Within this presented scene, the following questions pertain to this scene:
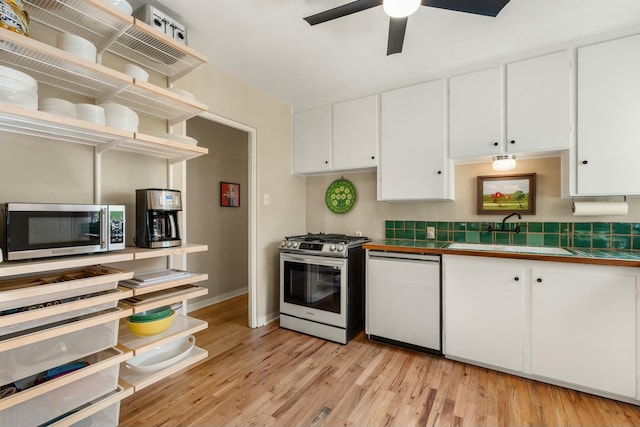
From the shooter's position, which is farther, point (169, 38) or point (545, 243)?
point (545, 243)

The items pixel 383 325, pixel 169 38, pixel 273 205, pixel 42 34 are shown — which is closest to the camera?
pixel 42 34

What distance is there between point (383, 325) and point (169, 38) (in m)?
2.54

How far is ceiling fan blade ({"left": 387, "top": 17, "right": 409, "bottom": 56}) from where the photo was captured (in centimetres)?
150

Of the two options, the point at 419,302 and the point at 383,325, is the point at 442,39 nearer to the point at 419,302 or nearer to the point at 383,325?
the point at 419,302

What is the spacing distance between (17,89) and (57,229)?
562mm

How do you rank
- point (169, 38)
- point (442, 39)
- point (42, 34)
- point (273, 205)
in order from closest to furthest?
1. point (42, 34)
2. point (169, 38)
3. point (442, 39)
4. point (273, 205)

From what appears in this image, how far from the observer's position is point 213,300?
3627 mm

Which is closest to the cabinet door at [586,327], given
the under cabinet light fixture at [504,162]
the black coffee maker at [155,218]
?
the under cabinet light fixture at [504,162]

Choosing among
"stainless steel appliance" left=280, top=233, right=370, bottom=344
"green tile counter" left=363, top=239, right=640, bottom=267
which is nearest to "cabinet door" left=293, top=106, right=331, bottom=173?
"stainless steel appliance" left=280, top=233, right=370, bottom=344

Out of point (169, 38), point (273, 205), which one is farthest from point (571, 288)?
point (169, 38)

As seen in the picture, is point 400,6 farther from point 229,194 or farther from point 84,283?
point 229,194

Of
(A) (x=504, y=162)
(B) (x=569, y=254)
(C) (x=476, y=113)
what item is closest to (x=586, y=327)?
(B) (x=569, y=254)

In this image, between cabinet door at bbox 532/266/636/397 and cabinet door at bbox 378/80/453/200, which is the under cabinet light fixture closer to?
cabinet door at bbox 378/80/453/200

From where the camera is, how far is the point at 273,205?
3094mm
